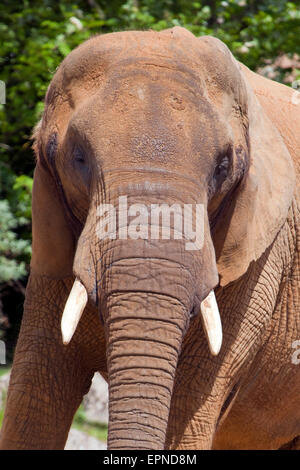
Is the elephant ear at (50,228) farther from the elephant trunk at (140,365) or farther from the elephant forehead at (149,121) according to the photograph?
the elephant trunk at (140,365)

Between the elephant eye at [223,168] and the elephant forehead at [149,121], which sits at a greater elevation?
the elephant forehead at [149,121]

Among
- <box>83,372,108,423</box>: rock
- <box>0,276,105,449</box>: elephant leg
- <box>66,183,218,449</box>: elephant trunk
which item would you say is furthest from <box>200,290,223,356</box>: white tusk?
<box>83,372,108,423</box>: rock

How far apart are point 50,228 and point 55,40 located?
508cm

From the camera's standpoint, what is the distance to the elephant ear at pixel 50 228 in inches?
174

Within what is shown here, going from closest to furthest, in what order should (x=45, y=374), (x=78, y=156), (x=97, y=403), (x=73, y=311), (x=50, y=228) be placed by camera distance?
(x=73, y=311) → (x=78, y=156) → (x=50, y=228) → (x=45, y=374) → (x=97, y=403)

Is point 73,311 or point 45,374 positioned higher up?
point 73,311

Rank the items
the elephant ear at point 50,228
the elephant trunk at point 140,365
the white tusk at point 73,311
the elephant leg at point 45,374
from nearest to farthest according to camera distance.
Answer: the elephant trunk at point 140,365, the white tusk at point 73,311, the elephant ear at point 50,228, the elephant leg at point 45,374

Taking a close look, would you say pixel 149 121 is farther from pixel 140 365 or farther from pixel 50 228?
pixel 140 365

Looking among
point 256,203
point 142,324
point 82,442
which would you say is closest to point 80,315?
point 142,324

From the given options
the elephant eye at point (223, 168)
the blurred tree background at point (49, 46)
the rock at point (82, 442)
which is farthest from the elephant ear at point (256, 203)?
the blurred tree background at point (49, 46)

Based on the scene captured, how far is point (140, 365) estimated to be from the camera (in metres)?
3.81

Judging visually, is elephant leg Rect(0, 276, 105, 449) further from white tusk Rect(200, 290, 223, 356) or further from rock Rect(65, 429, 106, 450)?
rock Rect(65, 429, 106, 450)

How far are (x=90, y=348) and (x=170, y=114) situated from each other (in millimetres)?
1185
